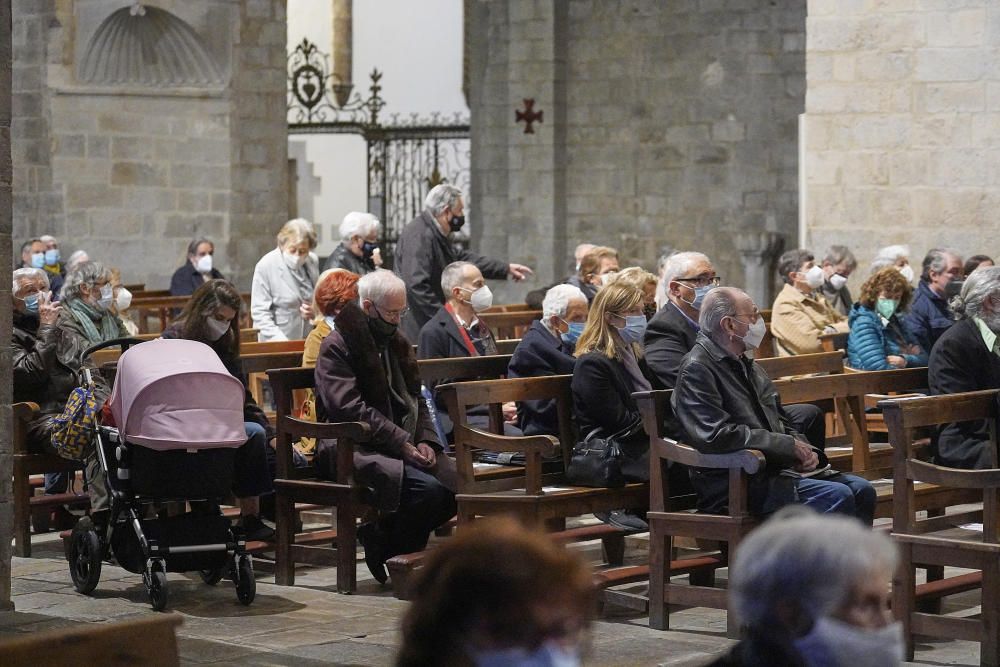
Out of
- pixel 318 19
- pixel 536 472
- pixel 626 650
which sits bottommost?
pixel 626 650

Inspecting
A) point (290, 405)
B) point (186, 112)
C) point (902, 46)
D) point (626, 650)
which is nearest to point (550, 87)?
point (186, 112)

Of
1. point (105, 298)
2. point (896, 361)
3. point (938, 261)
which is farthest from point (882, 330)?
point (105, 298)

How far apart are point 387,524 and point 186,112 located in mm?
10083

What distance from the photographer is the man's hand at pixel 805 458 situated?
6062 mm

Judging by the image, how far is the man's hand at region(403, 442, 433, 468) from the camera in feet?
22.4

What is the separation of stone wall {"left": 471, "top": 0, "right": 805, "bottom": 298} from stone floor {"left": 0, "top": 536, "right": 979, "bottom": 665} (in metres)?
12.6

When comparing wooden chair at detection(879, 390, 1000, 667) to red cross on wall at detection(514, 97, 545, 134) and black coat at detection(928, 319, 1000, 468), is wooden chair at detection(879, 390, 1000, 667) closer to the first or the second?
black coat at detection(928, 319, 1000, 468)

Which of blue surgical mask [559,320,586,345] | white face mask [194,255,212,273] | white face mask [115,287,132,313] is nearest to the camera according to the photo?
blue surgical mask [559,320,586,345]

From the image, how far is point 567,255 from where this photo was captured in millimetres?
20125

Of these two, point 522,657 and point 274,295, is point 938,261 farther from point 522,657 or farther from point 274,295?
point 522,657

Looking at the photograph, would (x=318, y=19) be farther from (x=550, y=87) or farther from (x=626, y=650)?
(x=626, y=650)

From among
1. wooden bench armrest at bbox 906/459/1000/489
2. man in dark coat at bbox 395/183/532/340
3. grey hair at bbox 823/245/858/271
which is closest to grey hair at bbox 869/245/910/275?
grey hair at bbox 823/245/858/271

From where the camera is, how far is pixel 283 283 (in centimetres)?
1023

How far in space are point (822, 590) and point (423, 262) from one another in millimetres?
7302
